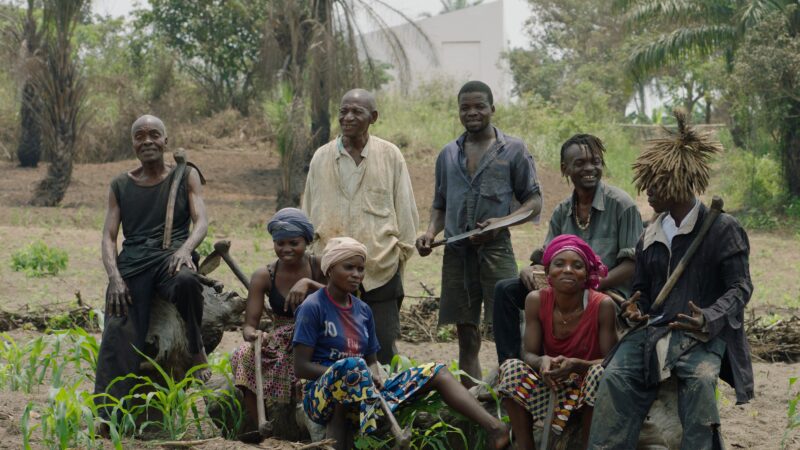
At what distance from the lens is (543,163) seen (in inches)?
961

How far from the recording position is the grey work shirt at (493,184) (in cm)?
610

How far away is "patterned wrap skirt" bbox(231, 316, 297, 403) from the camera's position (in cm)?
532

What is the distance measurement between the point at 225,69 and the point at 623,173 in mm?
9911

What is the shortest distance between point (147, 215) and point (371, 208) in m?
1.22

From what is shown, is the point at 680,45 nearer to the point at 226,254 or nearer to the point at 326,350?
the point at 226,254

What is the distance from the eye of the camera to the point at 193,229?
19.6 feet

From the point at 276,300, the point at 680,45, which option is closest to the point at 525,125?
the point at 680,45

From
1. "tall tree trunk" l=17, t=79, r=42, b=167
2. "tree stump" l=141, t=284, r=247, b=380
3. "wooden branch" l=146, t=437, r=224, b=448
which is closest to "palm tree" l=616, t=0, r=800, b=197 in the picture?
"tall tree trunk" l=17, t=79, r=42, b=167

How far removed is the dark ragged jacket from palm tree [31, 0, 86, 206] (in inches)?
546

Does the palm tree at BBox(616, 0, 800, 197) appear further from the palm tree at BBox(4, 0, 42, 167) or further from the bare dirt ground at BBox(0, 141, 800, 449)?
the palm tree at BBox(4, 0, 42, 167)

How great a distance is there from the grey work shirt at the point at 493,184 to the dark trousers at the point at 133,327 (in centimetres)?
150

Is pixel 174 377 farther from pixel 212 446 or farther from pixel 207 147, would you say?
pixel 207 147

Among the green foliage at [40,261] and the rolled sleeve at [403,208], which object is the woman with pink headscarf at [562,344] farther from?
the green foliage at [40,261]

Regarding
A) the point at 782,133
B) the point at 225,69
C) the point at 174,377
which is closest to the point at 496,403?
the point at 174,377
